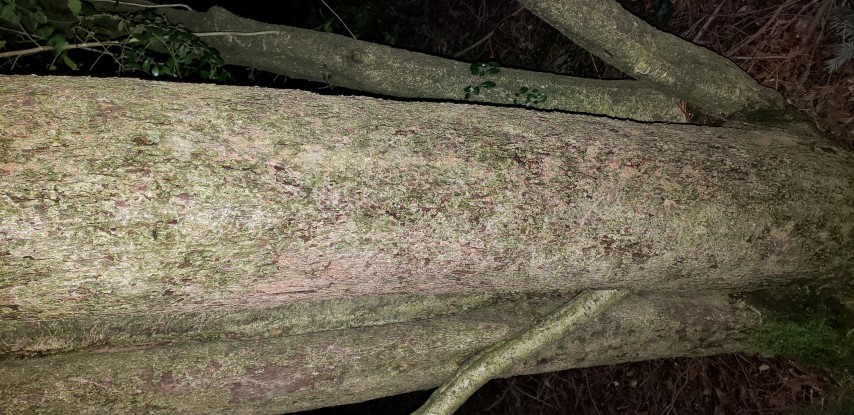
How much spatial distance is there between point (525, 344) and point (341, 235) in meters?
1.03

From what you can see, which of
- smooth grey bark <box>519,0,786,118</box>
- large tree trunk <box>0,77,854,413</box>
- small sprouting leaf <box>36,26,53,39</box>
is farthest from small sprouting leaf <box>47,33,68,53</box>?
smooth grey bark <box>519,0,786,118</box>

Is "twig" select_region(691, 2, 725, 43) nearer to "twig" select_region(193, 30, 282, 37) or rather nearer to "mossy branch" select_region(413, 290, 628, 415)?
"mossy branch" select_region(413, 290, 628, 415)

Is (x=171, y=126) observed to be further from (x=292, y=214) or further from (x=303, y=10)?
(x=303, y=10)

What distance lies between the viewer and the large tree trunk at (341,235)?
130cm

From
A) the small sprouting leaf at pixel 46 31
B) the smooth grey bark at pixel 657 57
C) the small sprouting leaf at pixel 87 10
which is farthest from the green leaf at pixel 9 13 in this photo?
the smooth grey bark at pixel 657 57

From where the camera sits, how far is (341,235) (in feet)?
4.83

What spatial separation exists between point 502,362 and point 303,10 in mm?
5133

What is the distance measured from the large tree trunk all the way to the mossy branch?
0.22 feet

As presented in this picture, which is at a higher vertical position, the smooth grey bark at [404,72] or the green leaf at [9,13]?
the green leaf at [9,13]

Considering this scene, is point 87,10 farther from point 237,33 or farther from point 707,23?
point 707,23

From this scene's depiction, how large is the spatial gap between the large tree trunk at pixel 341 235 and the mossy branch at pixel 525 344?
7 centimetres

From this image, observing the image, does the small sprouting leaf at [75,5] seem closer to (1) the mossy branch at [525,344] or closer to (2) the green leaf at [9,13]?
(2) the green leaf at [9,13]

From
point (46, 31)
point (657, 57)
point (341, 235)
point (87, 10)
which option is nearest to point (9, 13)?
point (46, 31)

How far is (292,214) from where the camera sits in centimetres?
141
